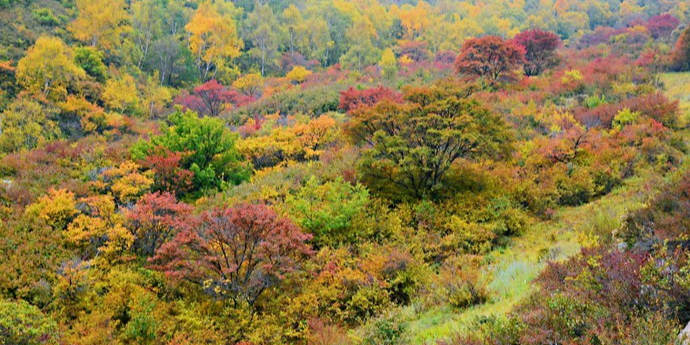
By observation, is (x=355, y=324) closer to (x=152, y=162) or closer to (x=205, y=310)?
(x=205, y=310)

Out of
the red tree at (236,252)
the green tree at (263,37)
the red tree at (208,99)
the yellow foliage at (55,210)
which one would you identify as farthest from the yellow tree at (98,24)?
the red tree at (236,252)

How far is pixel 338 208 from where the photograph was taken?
10750mm

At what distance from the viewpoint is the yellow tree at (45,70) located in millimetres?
21766

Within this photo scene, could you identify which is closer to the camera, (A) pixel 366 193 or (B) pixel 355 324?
(B) pixel 355 324

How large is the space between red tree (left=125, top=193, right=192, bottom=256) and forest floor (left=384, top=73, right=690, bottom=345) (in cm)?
638

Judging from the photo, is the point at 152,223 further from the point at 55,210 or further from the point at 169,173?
the point at 169,173

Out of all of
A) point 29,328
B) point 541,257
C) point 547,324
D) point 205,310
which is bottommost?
point 205,310

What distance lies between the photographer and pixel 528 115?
18.2 m

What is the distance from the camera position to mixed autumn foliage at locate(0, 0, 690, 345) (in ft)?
19.5

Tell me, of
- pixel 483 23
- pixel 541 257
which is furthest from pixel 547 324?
pixel 483 23

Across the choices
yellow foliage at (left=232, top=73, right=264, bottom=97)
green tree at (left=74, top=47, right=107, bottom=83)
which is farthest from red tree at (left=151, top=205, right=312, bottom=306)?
yellow foliage at (left=232, top=73, right=264, bottom=97)

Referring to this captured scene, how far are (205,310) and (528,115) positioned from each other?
15.9m

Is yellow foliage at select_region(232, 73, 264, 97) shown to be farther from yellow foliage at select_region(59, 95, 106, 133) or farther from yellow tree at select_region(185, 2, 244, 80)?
yellow foliage at select_region(59, 95, 106, 133)

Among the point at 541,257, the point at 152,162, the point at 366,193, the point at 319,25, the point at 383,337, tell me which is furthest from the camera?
the point at 319,25
